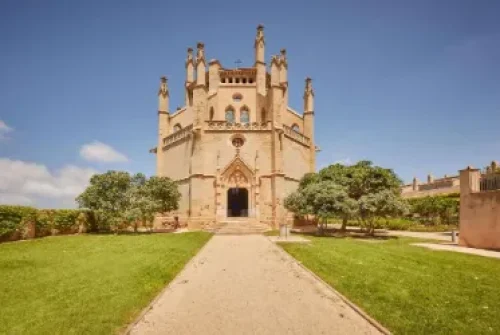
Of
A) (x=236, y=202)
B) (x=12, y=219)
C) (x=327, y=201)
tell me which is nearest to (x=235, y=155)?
(x=236, y=202)

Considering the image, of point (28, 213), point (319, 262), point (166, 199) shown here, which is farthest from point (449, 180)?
point (28, 213)

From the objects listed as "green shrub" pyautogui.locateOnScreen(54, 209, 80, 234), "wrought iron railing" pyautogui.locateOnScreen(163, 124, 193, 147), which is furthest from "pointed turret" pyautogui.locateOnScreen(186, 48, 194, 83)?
"green shrub" pyautogui.locateOnScreen(54, 209, 80, 234)

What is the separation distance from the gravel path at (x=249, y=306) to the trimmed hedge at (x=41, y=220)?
16.3 metres

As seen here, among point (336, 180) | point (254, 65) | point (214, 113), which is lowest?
point (336, 180)

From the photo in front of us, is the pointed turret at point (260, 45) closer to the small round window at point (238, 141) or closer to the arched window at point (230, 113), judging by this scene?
the arched window at point (230, 113)

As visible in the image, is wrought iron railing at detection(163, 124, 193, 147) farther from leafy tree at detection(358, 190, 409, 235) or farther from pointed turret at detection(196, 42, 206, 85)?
leafy tree at detection(358, 190, 409, 235)

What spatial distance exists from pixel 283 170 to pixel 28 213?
21728mm

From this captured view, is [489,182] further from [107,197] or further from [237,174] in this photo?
[107,197]

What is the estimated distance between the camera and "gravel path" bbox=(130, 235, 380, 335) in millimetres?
6047

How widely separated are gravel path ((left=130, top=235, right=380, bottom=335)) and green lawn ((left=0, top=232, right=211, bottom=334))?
57cm

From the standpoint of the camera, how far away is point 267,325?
619 cm

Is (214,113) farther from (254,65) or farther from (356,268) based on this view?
(356,268)

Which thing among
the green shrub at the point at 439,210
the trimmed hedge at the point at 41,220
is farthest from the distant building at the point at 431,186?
the trimmed hedge at the point at 41,220

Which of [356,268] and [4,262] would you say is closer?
[356,268]
